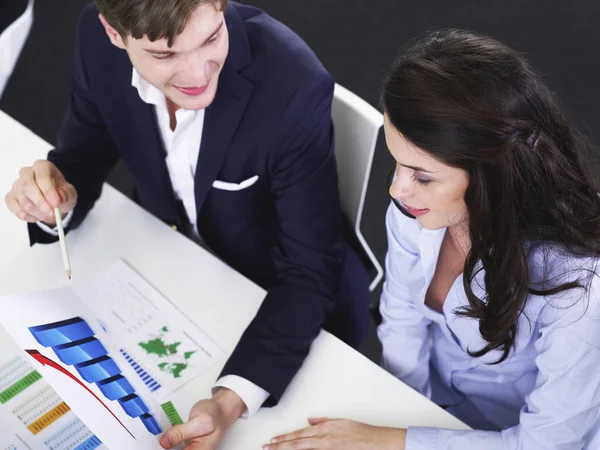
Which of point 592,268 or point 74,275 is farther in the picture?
point 74,275

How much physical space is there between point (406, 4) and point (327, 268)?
214cm

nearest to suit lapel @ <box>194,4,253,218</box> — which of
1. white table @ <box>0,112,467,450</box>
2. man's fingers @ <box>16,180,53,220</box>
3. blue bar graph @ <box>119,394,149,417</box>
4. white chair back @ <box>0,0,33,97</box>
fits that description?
white table @ <box>0,112,467,450</box>

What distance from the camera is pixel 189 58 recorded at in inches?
53.3

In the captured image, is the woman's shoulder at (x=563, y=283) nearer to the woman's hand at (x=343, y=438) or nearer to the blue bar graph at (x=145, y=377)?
the woman's hand at (x=343, y=438)

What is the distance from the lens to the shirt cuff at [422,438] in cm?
127

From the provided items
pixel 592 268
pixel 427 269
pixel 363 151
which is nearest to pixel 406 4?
pixel 363 151

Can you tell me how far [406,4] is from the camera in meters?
3.35

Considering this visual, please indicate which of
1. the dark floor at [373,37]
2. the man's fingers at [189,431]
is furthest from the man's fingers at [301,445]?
the dark floor at [373,37]

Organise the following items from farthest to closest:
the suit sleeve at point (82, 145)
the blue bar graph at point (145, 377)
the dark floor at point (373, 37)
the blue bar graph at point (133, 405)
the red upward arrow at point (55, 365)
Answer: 1. the dark floor at point (373, 37)
2. the suit sleeve at point (82, 145)
3. the blue bar graph at point (145, 377)
4. the blue bar graph at point (133, 405)
5. the red upward arrow at point (55, 365)

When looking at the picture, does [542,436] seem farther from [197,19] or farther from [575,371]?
[197,19]

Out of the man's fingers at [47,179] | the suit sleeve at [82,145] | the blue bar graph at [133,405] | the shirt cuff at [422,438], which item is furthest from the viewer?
the suit sleeve at [82,145]

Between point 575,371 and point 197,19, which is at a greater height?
point 197,19

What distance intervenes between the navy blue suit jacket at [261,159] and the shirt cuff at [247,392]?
0.02 m

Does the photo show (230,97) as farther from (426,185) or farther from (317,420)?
(317,420)
